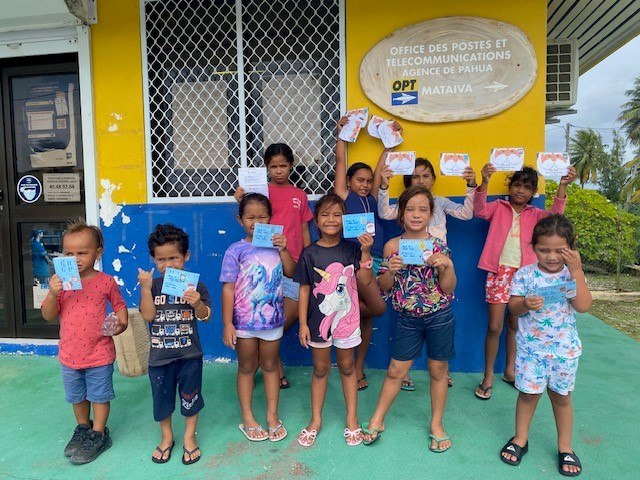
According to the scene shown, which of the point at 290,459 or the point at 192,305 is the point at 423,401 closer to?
the point at 290,459

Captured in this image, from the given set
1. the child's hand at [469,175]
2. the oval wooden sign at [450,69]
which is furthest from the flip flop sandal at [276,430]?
the oval wooden sign at [450,69]

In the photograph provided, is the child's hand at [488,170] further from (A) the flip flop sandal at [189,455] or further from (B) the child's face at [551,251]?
(A) the flip flop sandal at [189,455]

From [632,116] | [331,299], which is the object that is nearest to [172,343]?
[331,299]

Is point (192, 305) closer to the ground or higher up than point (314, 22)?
closer to the ground

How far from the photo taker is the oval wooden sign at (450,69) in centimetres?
288

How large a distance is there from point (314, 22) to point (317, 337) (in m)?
2.27

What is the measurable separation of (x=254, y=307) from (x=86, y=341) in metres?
0.85

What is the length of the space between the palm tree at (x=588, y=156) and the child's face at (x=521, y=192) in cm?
4014

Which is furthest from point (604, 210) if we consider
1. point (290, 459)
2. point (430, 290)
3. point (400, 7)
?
point (290, 459)

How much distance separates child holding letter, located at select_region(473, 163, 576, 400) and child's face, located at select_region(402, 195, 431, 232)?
0.74m

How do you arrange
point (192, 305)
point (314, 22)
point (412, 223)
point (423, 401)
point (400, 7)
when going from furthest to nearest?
1. point (314, 22)
2. point (400, 7)
3. point (423, 401)
4. point (412, 223)
5. point (192, 305)

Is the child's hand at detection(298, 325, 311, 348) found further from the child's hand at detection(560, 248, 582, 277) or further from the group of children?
the child's hand at detection(560, 248, 582, 277)

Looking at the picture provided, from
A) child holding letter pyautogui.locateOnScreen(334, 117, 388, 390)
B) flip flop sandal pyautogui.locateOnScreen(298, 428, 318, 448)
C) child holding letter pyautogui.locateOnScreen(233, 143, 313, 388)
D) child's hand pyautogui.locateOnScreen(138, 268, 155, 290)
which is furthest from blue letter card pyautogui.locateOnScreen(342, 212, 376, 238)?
flip flop sandal pyautogui.locateOnScreen(298, 428, 318, 448)

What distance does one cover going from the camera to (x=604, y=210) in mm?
9711
